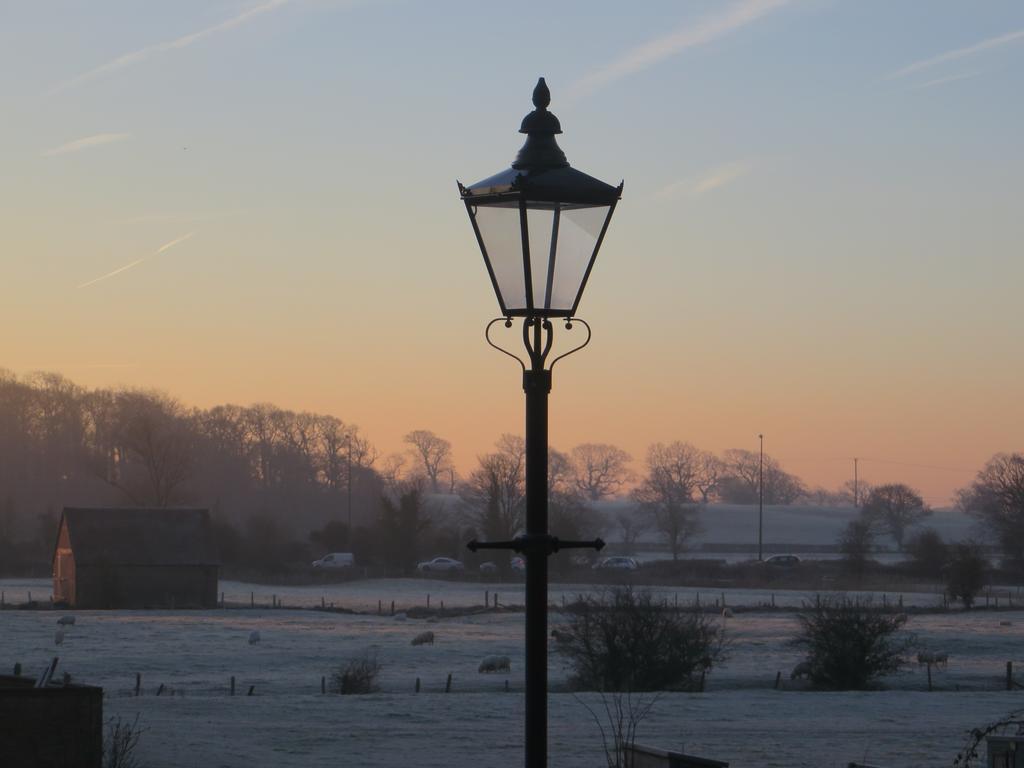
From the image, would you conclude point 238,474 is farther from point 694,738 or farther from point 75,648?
point 694,738

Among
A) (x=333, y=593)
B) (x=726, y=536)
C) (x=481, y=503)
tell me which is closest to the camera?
(x=333, y=593)

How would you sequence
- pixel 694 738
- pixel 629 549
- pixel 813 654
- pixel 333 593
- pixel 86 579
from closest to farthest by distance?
1. pixel 694 738
2. pixel 813 654
3. pixel 86 579
4. pixel 333 593
5. pixel 629 549

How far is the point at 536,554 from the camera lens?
241 inches

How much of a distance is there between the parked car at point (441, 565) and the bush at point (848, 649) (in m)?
65.2

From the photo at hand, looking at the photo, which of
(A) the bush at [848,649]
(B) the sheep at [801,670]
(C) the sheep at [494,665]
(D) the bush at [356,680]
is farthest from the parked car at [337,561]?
(D) the bush at [356,680]

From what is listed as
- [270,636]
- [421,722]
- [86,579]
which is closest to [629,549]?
[86,579]

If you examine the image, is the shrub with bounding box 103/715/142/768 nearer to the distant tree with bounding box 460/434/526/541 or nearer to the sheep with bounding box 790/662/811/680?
the sheep with bounding box 790/662/811/680

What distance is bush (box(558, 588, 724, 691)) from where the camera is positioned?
36.1 metres

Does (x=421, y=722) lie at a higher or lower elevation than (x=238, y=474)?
lower

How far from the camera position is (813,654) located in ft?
130

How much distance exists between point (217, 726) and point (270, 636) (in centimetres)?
2883

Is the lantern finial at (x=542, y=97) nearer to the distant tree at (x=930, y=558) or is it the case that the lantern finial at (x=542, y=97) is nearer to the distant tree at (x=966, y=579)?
the distant tree at (x=966, y=579)

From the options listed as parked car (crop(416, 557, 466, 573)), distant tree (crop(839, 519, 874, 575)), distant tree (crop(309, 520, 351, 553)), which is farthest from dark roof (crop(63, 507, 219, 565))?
distant tree (crop(839, 519, 874, 575))

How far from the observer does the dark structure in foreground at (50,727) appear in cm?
1656
